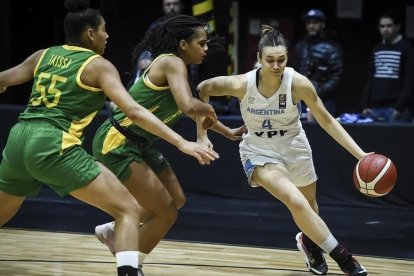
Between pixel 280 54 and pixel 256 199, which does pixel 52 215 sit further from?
pixel 280 54

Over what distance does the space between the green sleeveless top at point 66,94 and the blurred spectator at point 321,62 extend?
14.3ft

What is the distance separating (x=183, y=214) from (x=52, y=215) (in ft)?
3.99

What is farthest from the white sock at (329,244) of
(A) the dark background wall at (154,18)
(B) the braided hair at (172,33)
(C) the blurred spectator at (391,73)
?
(A) the dark background wall at (154,18)

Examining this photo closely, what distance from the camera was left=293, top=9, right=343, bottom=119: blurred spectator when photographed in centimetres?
870

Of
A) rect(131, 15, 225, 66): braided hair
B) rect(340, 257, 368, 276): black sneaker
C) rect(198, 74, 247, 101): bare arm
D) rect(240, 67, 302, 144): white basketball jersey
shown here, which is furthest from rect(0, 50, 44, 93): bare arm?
rect(340, 257, 368, 276): black sneaker

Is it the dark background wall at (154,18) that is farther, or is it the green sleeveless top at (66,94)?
the dark background wall at (154,18)

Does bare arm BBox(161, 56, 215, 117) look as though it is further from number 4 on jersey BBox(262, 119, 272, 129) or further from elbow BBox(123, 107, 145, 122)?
number 4 on jersey BBox(262, 119, 272, 129)

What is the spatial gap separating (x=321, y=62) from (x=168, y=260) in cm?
338

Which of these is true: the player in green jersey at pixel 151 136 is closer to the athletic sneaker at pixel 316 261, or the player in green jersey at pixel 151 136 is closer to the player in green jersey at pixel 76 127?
the player in green jersey at pixel 76 127

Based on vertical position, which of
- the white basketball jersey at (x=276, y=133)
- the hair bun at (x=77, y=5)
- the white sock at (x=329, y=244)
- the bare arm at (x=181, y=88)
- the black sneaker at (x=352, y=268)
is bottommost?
the black sneaker at (x=352, y=268)

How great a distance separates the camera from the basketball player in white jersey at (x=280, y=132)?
518 cm

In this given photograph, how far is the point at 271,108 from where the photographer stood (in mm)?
5430

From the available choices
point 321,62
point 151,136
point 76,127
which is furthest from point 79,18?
point 321,62

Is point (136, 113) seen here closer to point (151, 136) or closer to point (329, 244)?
point (151, 136)
